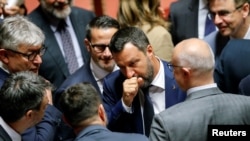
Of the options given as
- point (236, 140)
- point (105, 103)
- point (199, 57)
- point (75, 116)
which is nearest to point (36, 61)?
point (105, 103)

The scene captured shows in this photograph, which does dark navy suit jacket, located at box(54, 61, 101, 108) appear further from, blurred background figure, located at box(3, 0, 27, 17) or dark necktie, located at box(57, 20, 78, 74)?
blurred background figure, located at box(3, 0, 27, 17)

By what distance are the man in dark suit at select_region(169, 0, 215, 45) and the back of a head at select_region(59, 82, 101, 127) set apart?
1.91 m

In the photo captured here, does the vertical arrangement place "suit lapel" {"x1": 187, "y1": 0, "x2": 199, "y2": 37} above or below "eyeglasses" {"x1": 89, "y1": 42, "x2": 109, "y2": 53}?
below

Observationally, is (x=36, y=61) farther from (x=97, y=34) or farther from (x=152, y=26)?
(x=152, y=26)

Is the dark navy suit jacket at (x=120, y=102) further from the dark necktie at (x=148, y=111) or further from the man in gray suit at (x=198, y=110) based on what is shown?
the man in gray suit at (x=198, y=110)

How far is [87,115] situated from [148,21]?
5.20 feet

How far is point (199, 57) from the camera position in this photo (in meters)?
3.21

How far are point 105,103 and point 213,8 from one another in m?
1.07

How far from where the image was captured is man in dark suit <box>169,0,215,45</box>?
4.93m

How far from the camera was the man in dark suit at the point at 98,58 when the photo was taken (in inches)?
160

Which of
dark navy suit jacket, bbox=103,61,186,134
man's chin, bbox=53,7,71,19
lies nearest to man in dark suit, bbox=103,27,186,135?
dark navy suit jacket, bbox=103,61,186,134

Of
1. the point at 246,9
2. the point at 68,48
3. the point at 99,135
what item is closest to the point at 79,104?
the point at 99,135

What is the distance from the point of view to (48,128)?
3.54m

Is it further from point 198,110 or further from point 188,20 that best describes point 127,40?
point 188,20
